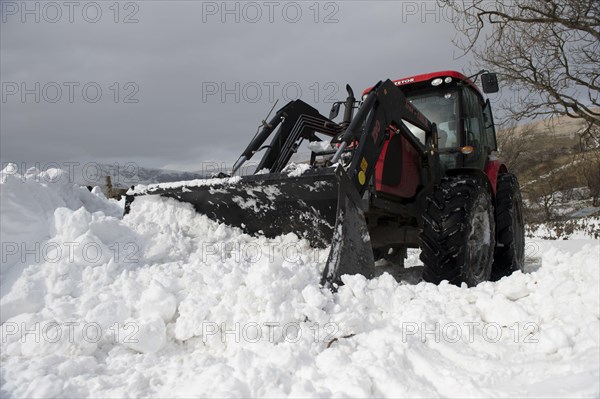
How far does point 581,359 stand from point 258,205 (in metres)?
2.40

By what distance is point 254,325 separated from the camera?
2.46 m

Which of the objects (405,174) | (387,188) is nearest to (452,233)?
(387,188)

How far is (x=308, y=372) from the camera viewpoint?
2.10 metres

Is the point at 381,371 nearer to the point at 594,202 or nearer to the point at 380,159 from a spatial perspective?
the point at 380,159

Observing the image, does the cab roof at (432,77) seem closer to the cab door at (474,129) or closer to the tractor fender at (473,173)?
the cab door at (474,129)

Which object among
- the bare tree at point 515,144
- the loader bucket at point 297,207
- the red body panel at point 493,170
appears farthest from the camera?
the bare tree at point 515,144

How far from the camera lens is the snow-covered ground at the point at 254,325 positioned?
2031 mm

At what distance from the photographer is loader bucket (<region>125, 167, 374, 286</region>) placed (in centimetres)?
309

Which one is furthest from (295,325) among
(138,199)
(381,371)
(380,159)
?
(138,199)

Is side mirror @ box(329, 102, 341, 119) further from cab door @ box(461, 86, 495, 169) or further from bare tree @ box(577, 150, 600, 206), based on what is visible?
bare tree @ box(577, 150, 600, 206)

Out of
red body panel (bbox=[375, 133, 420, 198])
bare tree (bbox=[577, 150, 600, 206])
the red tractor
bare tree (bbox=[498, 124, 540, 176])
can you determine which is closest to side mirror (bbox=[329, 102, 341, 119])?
the red tractor

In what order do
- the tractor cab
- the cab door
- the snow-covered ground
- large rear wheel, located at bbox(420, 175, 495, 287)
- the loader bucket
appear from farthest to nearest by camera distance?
the cab door → the tractor cab → large rear wheel, located at bbox(420, 175, 495, 287) → the loader bucket → the snow-covered ground

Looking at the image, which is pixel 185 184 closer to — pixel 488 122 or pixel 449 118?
pixel 449 118

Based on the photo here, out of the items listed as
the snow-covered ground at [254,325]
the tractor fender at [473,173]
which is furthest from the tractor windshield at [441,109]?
the snow-covered ground at [254,325]
